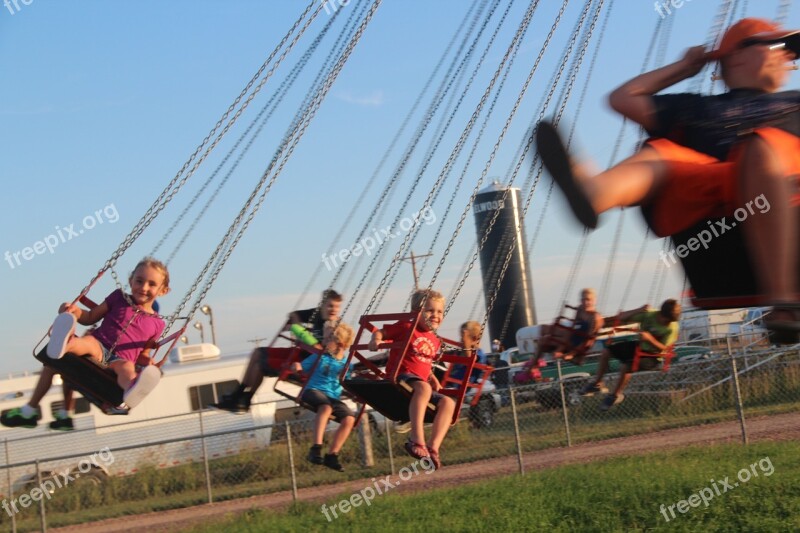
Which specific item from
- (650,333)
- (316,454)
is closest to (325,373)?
(316,454)

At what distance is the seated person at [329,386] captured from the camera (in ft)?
26.3

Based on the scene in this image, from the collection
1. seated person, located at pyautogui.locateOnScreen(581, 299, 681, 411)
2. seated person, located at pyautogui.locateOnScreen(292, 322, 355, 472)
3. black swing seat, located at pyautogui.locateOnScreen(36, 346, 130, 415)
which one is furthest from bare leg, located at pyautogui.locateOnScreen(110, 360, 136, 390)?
seated person, located at pyautogui.locateOnScreen(581, 299, 681, 411)

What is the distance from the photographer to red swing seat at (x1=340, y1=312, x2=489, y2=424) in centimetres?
623

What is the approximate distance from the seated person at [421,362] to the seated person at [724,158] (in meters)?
2.88

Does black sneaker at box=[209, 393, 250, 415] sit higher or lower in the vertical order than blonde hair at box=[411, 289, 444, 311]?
lower

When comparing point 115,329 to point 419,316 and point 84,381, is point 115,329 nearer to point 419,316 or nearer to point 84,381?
point 84,381

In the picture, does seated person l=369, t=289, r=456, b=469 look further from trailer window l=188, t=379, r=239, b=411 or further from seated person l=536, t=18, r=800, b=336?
trailer window l=188, t=379, r=239, b=411

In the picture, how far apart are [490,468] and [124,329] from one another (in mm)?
9579

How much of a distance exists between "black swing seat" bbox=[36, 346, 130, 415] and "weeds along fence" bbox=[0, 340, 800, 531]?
755cm

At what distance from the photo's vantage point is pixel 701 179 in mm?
3215

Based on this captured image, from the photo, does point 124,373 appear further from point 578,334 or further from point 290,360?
point 578,334

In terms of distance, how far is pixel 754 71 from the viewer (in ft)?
11.5

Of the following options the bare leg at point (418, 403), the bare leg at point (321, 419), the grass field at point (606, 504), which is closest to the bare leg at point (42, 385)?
the bare leg at point (321, 419)

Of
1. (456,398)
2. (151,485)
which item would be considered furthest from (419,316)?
(151,485)
